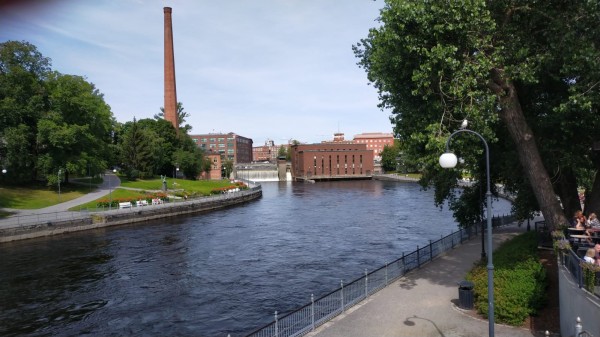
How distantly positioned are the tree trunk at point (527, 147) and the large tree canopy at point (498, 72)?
0.11ft

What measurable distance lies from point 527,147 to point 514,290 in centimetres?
531

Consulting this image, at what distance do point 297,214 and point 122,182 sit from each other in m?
39.0

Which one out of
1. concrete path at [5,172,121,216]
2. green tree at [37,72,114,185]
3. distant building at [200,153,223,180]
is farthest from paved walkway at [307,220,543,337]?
distant building at [200,153,223,180]

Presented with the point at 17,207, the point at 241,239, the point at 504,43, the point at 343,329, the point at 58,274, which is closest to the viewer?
the point at 343,329

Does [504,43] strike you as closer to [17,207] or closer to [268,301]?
[268,301]

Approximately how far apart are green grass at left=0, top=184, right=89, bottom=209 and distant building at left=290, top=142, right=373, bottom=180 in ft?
319

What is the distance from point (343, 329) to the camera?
13.2 metres

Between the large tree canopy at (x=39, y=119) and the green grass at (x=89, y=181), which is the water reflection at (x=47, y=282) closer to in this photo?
the large tree canopy at (x=39, y=119)

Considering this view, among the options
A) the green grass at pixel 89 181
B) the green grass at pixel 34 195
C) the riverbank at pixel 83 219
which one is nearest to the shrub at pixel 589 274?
the riverbank at pixel 83 219

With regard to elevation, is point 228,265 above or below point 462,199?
below

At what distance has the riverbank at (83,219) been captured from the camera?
36.3 metres

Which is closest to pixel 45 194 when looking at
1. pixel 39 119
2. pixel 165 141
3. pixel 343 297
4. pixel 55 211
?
pixel 39 119

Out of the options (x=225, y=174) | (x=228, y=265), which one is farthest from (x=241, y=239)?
(x=225, y=174)

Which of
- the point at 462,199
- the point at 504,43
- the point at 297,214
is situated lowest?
the point at 297,214
